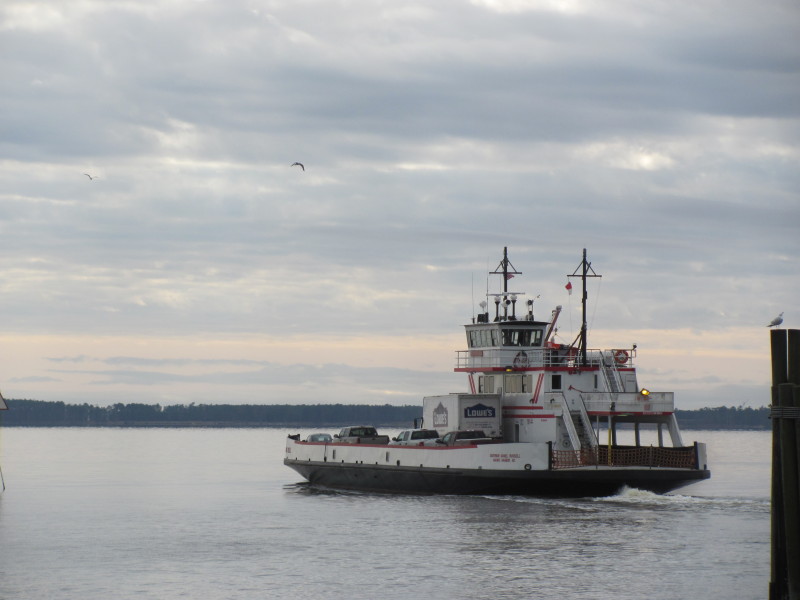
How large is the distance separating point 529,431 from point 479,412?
284cm

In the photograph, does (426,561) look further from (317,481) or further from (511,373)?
(317,481)

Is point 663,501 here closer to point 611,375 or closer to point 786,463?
point 611,375

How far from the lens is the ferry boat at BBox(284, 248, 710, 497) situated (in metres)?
53.3

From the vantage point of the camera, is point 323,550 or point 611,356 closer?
point 323,550

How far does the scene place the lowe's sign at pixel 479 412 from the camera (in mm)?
59250

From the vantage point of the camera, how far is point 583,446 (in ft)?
184

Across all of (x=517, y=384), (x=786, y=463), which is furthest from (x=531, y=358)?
(x=786, y=463)

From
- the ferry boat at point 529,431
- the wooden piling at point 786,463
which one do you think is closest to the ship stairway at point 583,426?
the ferry boat at point 529,431

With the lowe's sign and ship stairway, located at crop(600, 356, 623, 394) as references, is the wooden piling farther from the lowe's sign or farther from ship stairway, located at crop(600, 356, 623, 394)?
the lowe's sign

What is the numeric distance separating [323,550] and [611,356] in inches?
825

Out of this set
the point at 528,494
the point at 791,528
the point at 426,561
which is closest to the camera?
the point at 791,528

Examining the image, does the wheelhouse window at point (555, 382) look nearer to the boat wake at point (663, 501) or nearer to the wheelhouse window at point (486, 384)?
the wheelhouse window at point (486, 384)

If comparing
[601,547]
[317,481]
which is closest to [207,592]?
[601,547]

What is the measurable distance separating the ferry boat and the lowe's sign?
2.0 inches
